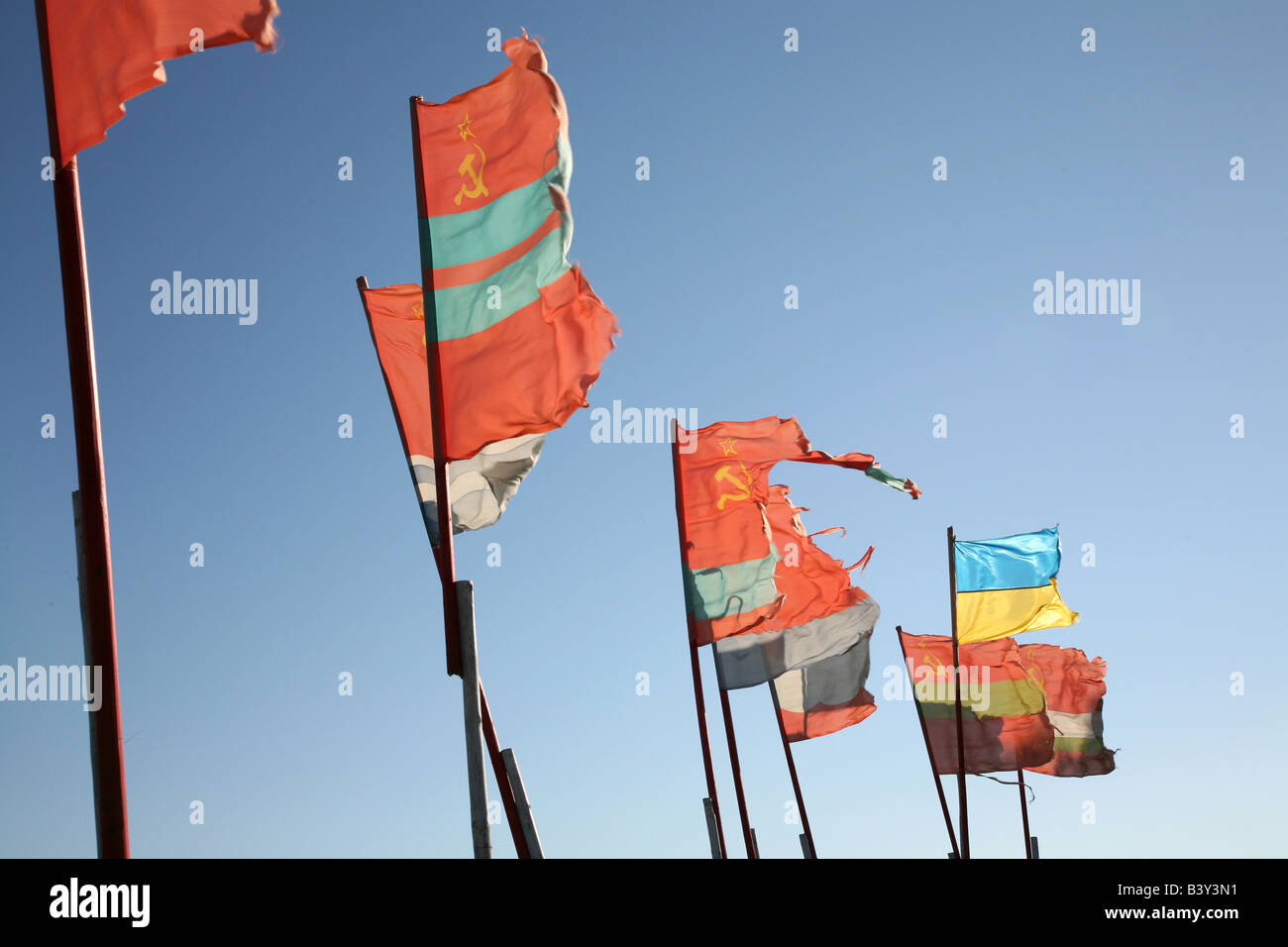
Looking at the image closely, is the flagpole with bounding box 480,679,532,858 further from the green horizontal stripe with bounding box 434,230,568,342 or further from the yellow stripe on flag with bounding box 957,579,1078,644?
the yellow stripe on flag with bounding box 957,579,1078,644

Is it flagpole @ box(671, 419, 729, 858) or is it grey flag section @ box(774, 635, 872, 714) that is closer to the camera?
flagpole @ box(671, 419, 729, 858)

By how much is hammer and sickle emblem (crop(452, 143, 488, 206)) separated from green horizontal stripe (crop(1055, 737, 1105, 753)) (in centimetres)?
2893

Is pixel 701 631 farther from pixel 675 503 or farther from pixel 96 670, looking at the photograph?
pixel 96 670

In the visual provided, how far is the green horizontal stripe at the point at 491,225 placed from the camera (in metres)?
8.18

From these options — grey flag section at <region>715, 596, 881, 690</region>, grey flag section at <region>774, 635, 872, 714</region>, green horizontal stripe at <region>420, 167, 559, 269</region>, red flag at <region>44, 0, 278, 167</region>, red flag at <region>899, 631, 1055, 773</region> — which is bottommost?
red flag at <region>899, 631, 1055, 773</region>

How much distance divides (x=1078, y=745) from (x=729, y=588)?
20110 mm

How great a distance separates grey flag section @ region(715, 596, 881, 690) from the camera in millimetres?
16797

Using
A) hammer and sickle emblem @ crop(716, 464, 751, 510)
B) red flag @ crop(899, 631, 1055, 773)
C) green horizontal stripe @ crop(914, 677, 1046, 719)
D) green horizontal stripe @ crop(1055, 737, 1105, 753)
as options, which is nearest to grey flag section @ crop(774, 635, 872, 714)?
hammer and sickle emblem @ crop(716, 464, 751, 510)

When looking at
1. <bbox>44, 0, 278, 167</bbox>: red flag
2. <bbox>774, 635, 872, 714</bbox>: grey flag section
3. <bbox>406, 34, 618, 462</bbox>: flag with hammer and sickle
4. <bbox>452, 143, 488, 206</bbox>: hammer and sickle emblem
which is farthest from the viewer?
<bbox>774, 635, 872, 714</bbox>: grey flag section

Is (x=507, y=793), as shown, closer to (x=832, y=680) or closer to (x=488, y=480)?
(x=488, y=480)
